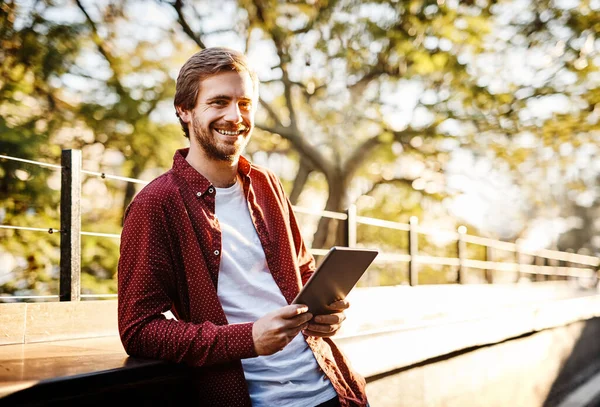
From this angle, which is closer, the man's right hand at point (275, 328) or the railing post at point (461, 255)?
the man's right hand at point (275, 328)

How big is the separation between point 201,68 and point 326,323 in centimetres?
79

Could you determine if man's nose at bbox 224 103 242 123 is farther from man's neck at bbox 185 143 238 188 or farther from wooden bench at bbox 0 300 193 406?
wooden bench at bbox 0 300 193 406

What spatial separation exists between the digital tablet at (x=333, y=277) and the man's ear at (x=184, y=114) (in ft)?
2.06

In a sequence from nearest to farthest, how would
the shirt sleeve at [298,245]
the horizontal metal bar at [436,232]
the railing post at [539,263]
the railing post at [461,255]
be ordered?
1. the shirt sleeve at [298,245]
2. the horizontal metal bar at [436,232]
3. the railing post at [461,255]
4. the railing post at [539,263]

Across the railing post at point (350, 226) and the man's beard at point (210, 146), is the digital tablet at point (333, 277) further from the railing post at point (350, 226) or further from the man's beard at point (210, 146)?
the railing post at point (350, 226)

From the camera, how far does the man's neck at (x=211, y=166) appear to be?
6.63 feet

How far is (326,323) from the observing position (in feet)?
6.34

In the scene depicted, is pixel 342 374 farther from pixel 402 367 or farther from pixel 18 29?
pixel 18 29

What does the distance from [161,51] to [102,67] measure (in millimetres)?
1815

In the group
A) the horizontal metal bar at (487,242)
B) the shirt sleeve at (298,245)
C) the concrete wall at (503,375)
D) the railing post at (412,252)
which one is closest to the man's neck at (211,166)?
the shirt sleeve at (298,245)

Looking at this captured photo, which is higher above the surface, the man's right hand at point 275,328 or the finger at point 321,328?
the man's right hand at point 275,328

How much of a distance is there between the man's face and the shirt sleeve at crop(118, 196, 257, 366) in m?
0.34

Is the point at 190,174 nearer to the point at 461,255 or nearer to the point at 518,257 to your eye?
the point at 461,255

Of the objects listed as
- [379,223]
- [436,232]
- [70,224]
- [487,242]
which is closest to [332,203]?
[487,242]
